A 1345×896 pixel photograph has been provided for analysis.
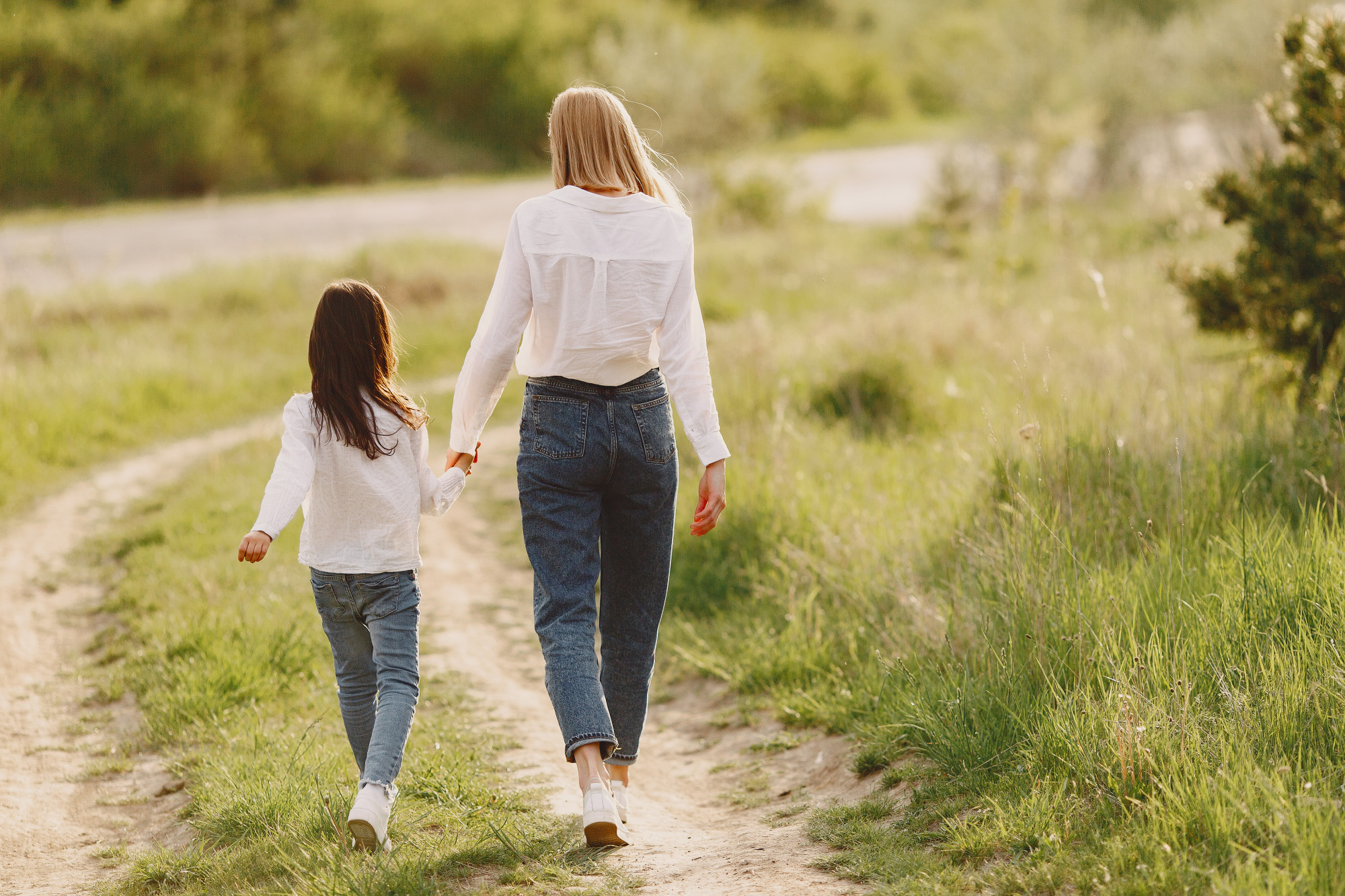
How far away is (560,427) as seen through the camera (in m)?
3.27

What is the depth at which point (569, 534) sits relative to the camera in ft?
10.9

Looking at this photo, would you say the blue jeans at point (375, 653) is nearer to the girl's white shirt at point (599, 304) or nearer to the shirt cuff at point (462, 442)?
the shirt cuff at point (462, 442)

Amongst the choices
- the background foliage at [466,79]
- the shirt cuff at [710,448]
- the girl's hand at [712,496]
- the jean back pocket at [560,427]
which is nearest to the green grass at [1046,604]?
the girl's hand at [712,496]

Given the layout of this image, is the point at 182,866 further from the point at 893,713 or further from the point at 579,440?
the point at 893,713

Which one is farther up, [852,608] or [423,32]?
[423,32]

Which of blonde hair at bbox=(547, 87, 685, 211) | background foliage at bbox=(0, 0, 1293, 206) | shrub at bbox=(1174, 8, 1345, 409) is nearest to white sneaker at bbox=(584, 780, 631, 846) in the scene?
blonde hair at bbox=(547, 87, 685, 211)

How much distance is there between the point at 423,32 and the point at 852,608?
2737cm

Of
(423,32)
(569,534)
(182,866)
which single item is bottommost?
(182,866)

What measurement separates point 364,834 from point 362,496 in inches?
37.4

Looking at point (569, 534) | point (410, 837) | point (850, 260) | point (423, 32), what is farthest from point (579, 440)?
point (423, 32)

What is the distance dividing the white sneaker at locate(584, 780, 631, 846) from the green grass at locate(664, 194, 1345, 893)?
0.65m

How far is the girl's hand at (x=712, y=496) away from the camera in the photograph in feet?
11.0

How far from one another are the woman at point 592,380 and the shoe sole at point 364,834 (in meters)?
0.58

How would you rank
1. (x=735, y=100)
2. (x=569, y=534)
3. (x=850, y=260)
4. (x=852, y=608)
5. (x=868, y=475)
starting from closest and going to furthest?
(x=569, y=534) < (x=852, y=608) < (x=868, y=475) < (x=850, y=260) < (x=735, y=100)
